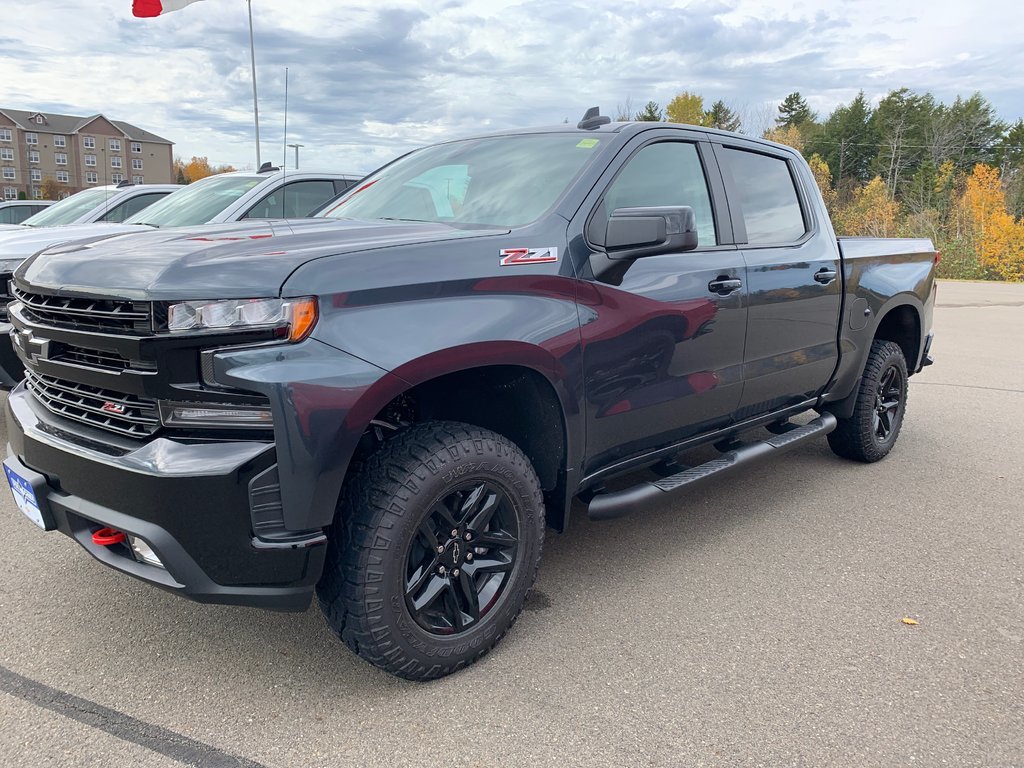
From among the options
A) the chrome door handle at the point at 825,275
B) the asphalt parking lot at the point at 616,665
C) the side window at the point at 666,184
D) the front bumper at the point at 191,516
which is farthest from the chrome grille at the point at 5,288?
the chrome door handle at the point at 825,275

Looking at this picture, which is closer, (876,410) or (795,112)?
(876,410)

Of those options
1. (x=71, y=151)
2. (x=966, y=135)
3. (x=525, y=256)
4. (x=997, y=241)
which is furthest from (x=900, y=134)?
(x=71, y=151)

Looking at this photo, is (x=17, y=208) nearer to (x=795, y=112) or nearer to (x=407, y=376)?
(x=407, y=376)

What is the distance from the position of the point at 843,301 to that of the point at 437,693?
3.08 metres

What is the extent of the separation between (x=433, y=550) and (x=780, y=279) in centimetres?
225

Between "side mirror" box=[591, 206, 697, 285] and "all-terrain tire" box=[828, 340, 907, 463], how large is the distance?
95.2 inches

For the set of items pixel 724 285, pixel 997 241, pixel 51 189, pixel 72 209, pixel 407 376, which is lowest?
pixel 407 376

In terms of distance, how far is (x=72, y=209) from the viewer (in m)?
8.62

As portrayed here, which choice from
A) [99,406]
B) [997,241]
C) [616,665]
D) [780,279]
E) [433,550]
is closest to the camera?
[99,406]

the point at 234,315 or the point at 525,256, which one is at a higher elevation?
the point at 525,256

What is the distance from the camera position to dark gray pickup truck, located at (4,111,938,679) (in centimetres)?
213

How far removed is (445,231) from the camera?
2.79 metres

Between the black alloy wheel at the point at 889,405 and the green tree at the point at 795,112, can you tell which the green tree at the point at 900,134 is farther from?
the black alloy wheel at the point at 889,405

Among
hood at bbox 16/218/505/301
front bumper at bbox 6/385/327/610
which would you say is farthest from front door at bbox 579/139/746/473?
front bumper at bbox 6/385/327/610
